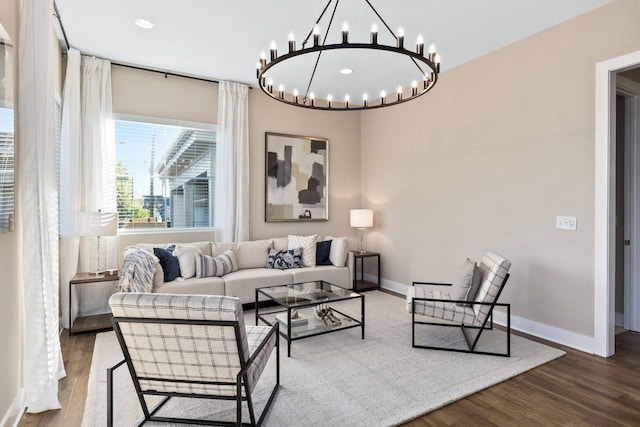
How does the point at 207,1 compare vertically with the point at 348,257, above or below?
above

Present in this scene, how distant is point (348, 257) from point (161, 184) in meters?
2.79

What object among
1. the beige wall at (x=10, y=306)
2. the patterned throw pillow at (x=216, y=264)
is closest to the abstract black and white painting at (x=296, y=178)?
the patterned throw pillow at (x=216, y=264)

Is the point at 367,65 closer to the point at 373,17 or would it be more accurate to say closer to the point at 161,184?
the point at 373,17

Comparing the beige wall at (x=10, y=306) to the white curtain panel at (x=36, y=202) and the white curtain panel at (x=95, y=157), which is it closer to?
the white curtain panel at (x=36, y=202)

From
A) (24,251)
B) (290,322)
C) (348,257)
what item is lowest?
(290,322)

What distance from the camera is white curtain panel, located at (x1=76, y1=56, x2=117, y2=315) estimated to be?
4160 mm

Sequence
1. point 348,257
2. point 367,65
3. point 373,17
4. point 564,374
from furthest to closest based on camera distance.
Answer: point 348,257
point 367,65
point 373,17
point 564,374

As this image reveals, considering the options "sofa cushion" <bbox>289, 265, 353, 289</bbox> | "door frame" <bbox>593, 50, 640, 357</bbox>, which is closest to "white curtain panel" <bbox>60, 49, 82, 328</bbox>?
"sofa cushion" <bbox>289, 265, 353, 289</bbox>

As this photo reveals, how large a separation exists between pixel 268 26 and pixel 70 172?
8.89 ft

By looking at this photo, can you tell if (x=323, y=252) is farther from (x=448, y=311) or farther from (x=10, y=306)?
(x=10, y=306)

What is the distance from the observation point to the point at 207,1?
3047 millimetres

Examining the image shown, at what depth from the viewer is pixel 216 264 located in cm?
434

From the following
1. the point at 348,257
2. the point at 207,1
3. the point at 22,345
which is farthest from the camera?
the point at 348,257

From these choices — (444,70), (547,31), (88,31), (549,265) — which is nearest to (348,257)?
(549,265)
